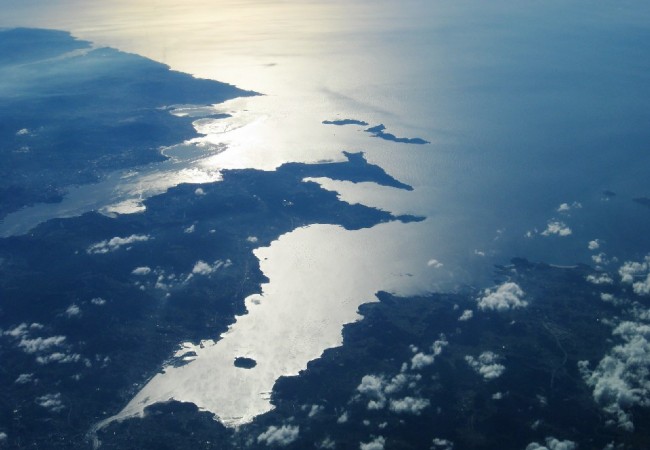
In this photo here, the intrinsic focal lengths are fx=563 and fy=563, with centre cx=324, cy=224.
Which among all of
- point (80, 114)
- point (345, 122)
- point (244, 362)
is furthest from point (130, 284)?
point (80, 114)

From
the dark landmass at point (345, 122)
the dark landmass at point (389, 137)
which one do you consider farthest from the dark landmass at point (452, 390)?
the dark landmass at point (345, 122)

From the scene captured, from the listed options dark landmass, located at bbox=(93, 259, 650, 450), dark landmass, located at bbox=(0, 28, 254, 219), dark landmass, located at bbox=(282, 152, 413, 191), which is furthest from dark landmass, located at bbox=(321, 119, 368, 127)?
dark landmass, located at bbox=(93, 259, 650, 450)

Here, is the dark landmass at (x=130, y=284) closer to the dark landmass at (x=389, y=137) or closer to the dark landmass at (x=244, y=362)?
the dark landmass at (x=244, y=362)

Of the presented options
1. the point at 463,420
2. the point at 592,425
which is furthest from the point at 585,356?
the point at 463,420

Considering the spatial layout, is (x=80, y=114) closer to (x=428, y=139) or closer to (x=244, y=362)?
(x=428, y=139)

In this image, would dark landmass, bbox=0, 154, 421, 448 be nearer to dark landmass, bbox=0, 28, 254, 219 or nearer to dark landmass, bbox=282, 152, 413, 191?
dark landmass, bbox=282, 152, 413, 191

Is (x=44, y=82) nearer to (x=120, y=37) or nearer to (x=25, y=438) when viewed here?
(x=120, y=37)
